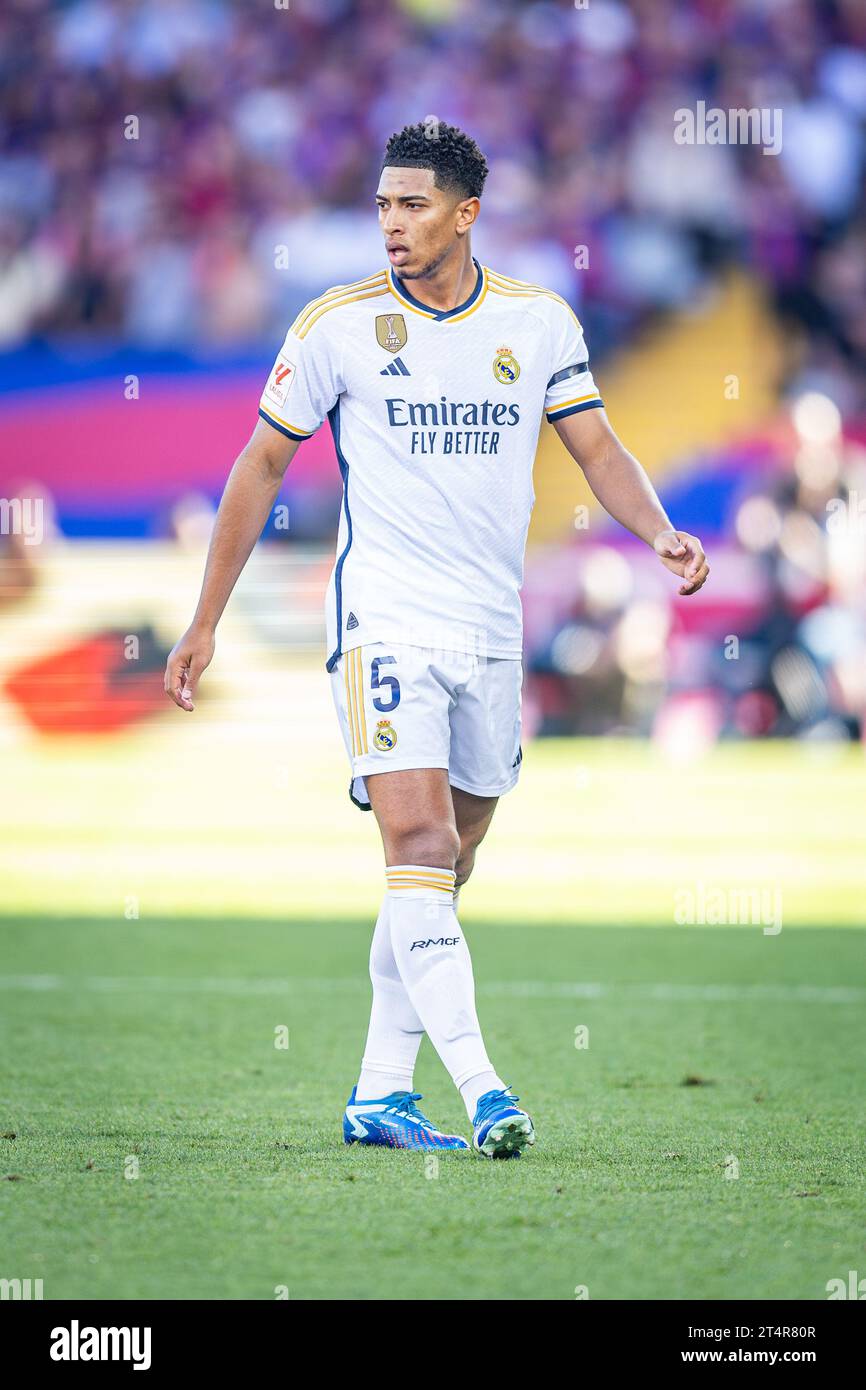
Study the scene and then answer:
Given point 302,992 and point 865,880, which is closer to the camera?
point 302,992

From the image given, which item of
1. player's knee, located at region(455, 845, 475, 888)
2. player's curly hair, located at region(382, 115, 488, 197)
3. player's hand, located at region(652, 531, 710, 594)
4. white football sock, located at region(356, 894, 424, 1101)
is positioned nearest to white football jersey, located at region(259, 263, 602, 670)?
player's curly hair, located at region(382, 115, 488, 197)

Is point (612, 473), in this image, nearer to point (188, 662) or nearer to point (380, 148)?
point (188, 662)

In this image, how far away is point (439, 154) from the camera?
4.31 metres

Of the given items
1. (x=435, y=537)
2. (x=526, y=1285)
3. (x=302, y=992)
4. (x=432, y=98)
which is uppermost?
(x=432, y=98)

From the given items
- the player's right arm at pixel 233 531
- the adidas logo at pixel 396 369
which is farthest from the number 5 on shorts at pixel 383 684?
the adidas logo at pixel 396 369

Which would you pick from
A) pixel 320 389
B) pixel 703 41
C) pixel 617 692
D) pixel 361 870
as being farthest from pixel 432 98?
pixel 320 389

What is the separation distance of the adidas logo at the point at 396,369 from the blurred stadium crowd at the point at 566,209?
1192cm

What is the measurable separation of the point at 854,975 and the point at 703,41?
13.0 meters

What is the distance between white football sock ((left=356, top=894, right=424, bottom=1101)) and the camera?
14.5 feet

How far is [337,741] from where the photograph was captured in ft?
53.4

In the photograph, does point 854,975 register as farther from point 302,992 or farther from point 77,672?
point 77,672

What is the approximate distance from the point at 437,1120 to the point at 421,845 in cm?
83

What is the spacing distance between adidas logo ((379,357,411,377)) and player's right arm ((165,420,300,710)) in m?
0.25

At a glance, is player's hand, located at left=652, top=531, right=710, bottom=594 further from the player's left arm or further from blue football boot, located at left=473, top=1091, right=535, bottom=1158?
blue football boot, located at left=473, top=1091, right=535, bottom=1158
